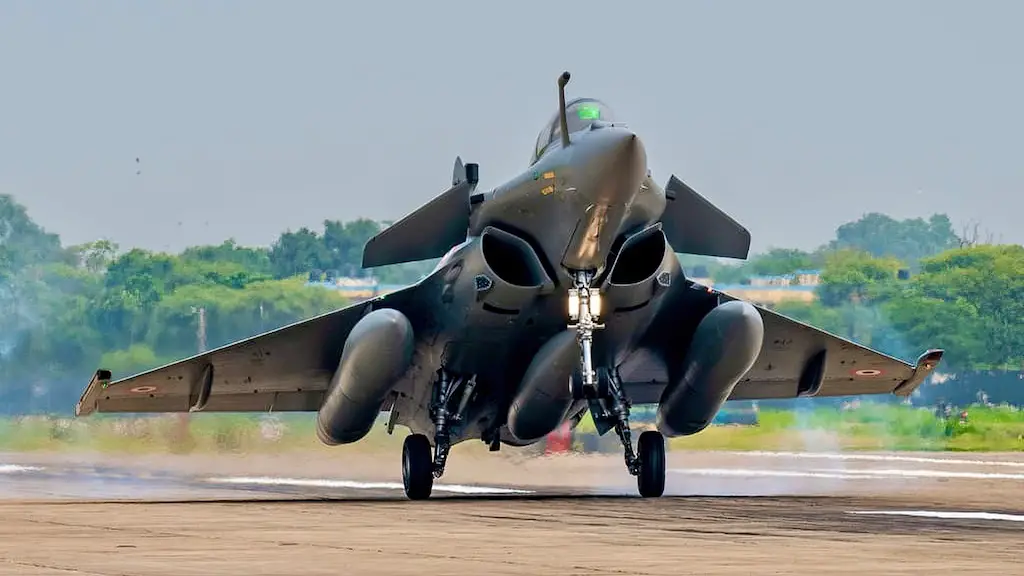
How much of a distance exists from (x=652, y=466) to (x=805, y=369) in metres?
3.44

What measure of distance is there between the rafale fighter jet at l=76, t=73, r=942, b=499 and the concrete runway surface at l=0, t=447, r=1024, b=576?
1076mm

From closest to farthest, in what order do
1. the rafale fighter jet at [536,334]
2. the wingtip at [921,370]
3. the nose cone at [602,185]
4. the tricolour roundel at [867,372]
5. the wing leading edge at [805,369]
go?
1. the nose cone at [602,185]
2. the rafale fighter jet at [536,334]
3. the wing leading edge at [805,369]
4. the wingtip at [921,370]
5. the tricolour roundel at [867,372]

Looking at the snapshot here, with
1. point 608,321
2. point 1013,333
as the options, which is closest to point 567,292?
point 608,321

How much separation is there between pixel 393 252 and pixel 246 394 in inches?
108

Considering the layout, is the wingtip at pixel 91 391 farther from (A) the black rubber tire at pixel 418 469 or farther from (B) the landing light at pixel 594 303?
(B) the landing light at pixel 594 303

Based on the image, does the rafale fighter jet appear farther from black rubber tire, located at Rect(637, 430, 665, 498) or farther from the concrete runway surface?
the concrete runway surface

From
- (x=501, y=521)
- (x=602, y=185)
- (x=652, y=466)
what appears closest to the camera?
(x=501, y=521)

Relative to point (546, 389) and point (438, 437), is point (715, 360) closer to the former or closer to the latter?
point (546, 389)

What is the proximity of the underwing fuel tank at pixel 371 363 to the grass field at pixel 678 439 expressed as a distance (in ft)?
25.3

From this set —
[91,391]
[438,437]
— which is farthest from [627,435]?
[91,391]

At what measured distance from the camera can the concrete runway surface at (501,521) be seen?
30.4ft

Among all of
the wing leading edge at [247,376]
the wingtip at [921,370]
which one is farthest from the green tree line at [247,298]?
the wingtip at [921,370]

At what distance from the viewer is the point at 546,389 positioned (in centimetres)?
1736

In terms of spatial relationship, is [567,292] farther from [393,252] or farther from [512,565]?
[512,565]
